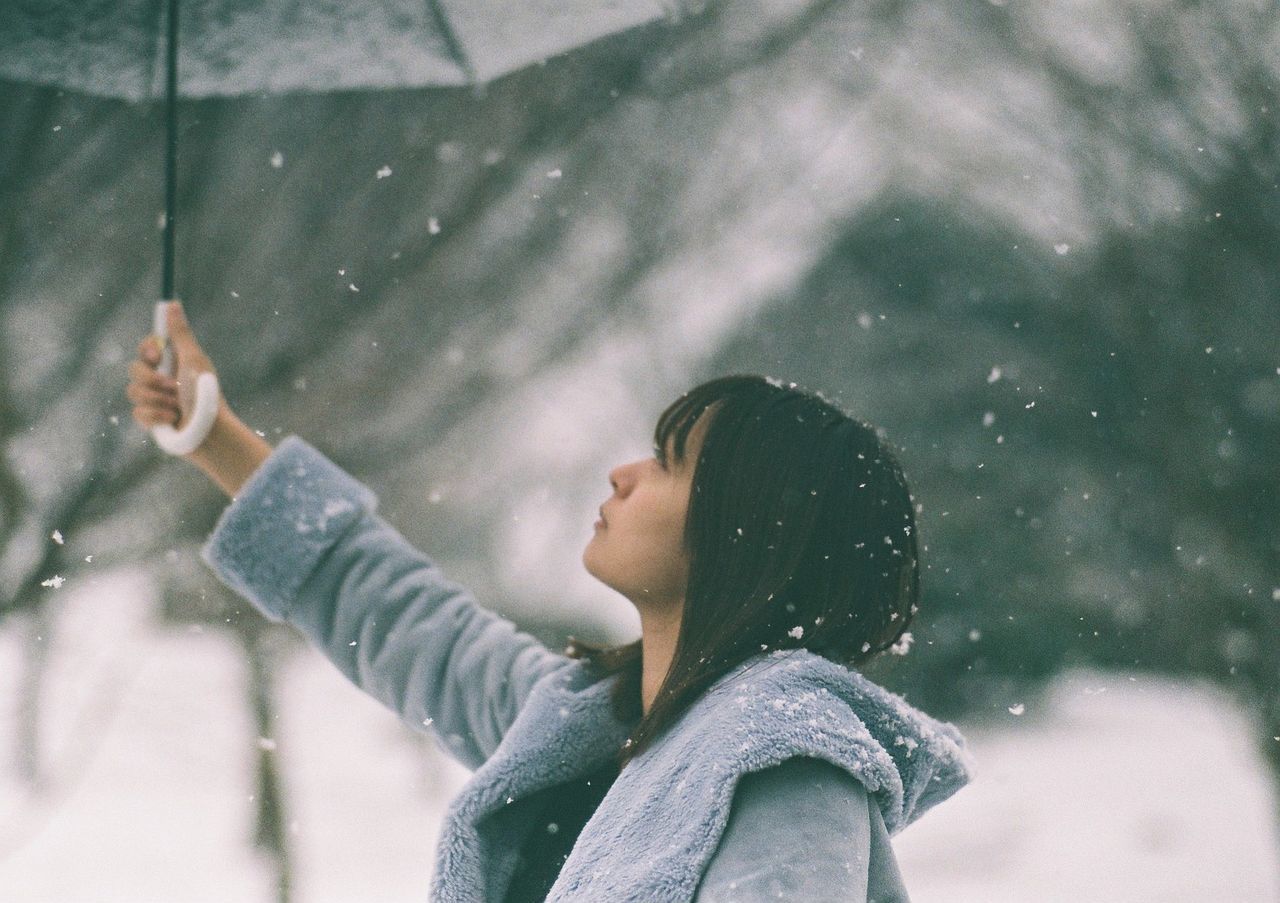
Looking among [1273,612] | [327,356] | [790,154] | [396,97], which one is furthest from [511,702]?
[1273,612]

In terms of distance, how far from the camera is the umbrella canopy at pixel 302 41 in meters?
1.27

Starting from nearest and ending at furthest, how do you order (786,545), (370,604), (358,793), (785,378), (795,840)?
(795,840), (786,545), (370,604), (785,378), (358,793)

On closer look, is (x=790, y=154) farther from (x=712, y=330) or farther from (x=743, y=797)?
(x=743, y=797)

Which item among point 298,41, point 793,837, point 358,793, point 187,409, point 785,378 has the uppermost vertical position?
point 298,41

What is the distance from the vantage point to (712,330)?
2600mm

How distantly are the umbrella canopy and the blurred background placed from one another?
87 centimetres

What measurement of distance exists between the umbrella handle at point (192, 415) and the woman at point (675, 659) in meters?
0.01

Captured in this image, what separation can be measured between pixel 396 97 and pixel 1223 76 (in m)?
1.78

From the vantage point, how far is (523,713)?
0.94 meters

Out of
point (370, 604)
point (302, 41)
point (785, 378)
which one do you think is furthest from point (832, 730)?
point (785, 378)

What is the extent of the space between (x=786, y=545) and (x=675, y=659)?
0.12 metres

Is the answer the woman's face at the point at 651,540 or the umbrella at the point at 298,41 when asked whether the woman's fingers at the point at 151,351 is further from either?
the woman's face at the point at 651,540

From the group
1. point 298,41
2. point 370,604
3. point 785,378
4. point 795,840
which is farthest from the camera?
point 785,378

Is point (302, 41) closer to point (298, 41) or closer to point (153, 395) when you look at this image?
point (298, 41)
